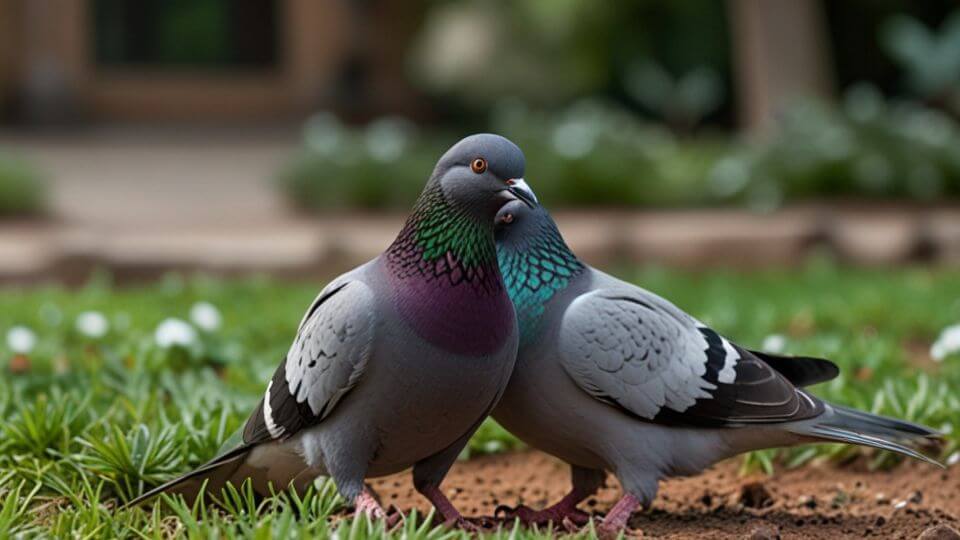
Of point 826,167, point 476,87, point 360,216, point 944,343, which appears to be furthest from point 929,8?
point 944,343

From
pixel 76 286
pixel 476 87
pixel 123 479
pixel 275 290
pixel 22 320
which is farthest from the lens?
pixel 476 87

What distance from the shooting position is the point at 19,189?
1035cm

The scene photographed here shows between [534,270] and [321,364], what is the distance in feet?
1.90

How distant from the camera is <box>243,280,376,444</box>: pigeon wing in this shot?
2.54 m

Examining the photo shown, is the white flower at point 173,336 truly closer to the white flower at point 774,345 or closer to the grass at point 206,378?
the grass at point 206,378

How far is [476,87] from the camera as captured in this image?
1750 cm

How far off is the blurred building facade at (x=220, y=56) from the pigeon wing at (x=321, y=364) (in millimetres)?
17307

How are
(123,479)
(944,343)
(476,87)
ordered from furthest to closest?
(476,87)
(944,343)
(123,479)

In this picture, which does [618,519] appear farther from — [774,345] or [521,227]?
[774,345]

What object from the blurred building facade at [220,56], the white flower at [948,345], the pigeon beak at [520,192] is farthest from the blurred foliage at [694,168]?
the blurred building facade at [220,56]

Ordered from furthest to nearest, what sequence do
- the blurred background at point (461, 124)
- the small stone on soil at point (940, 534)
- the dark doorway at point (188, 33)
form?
the dark doorway at point (188, 33)
the blurred background at point (461, 124)
the small stone on soil at point (940, 534)

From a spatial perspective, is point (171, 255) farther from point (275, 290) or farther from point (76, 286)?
point (275, 290)

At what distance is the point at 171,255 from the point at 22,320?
7.64 feet

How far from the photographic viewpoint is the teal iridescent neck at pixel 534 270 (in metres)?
2.80
